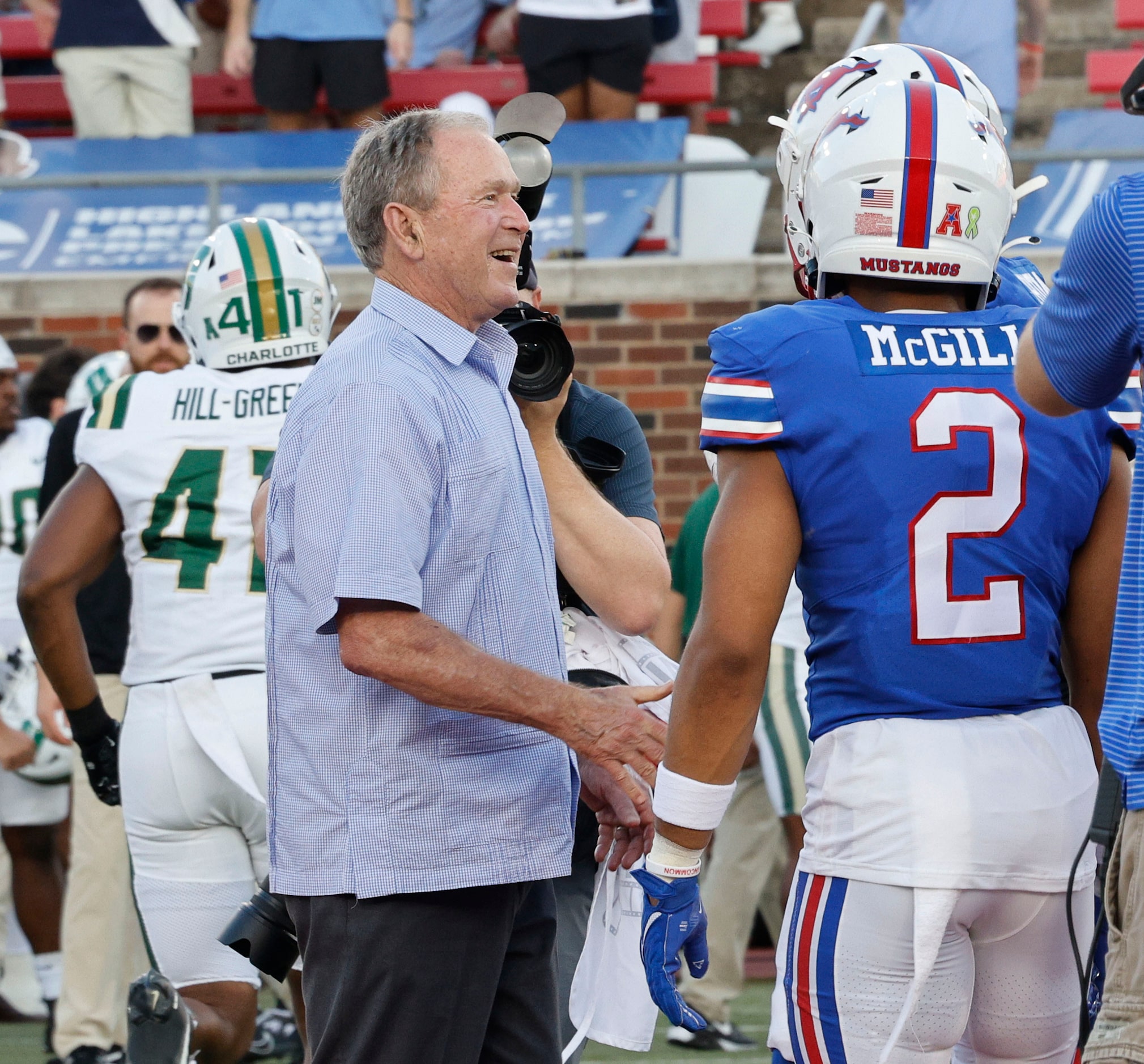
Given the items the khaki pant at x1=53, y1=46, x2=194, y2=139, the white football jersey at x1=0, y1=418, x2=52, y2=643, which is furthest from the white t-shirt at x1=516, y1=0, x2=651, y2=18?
the white football jersey at x1=0, y1=418, x2=52, y2=643

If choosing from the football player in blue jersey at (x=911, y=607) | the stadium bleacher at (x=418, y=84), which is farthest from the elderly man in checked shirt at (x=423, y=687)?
the stadium bleacher at (x=418, y=84)

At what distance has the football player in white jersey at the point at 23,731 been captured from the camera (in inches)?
216

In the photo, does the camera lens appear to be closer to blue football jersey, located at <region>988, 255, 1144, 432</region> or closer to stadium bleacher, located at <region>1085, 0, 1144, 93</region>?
blue football jersey, located at <region>988, 255, 1144, 432</region>

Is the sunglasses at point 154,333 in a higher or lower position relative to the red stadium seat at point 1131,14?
lower

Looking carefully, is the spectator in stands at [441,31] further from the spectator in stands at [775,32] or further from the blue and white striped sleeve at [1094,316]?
the blue and white striped sleeve at [1094,316]

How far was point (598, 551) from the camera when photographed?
2.84 meters

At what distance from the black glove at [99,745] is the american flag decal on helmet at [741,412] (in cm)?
215

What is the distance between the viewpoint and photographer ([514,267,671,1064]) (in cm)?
284

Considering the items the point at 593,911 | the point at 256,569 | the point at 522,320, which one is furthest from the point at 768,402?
the point at 256,569

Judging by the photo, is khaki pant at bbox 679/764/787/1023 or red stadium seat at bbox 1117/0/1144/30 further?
red stadium seat at bbox 1117/0/1144/30

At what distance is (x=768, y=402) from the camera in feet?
7.25

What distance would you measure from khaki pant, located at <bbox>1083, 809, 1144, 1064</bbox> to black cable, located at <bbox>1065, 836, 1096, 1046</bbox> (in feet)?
0.35

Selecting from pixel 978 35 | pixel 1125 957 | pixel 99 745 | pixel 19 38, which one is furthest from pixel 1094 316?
pixel 19 38

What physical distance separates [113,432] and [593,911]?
1496 mm
